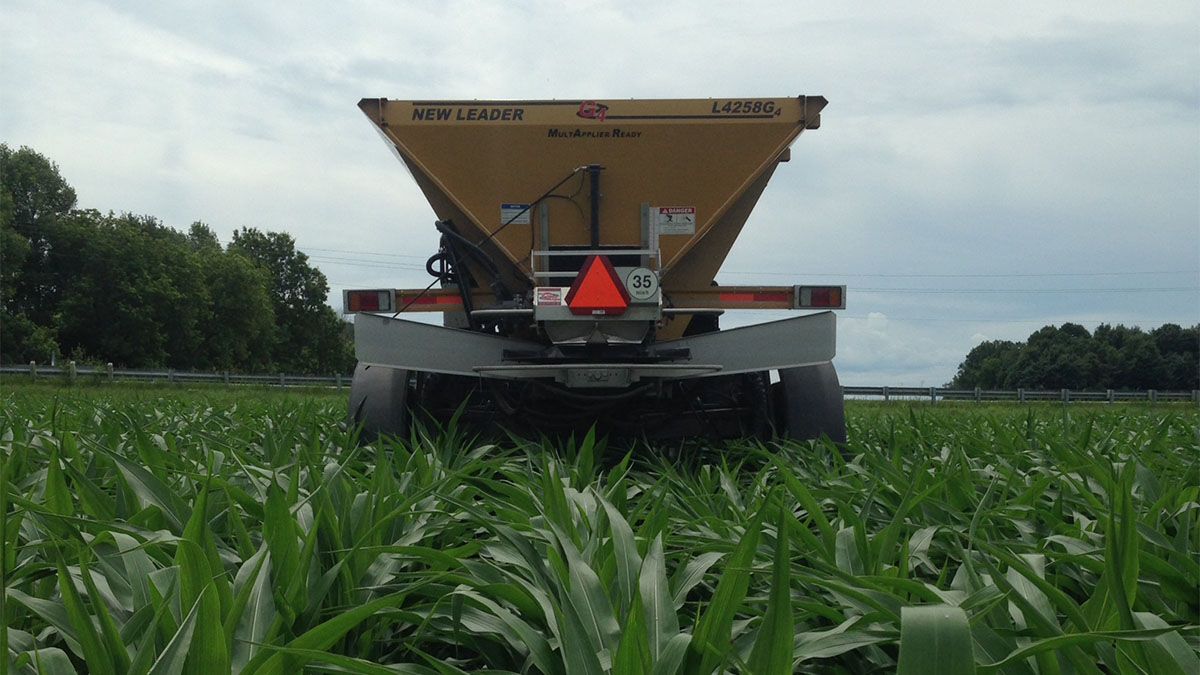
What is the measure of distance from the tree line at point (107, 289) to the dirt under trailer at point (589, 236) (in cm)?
3184

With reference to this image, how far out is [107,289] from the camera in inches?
1676

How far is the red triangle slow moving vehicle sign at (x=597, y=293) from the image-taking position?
426 cm

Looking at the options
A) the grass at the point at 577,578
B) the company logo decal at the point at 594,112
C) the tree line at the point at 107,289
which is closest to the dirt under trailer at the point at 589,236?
the company logo decal at the point at 594,112

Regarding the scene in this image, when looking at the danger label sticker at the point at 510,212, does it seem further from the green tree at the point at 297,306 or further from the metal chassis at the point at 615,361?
the green tree at the point at 297,306

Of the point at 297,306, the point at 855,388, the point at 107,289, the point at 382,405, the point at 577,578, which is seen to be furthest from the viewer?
the point at 297,306

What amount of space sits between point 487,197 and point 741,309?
1.57 m

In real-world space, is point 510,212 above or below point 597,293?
above

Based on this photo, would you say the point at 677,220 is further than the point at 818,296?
Yes

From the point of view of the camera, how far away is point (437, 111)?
4.98m

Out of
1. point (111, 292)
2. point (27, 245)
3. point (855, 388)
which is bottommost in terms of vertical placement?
point (855, 388)

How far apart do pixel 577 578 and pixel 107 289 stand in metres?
47.3

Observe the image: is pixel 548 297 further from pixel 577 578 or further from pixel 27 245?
pixel 27 245

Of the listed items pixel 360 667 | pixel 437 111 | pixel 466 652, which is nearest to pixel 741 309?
pixel 437 111

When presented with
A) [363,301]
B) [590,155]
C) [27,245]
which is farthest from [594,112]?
[27,245]
